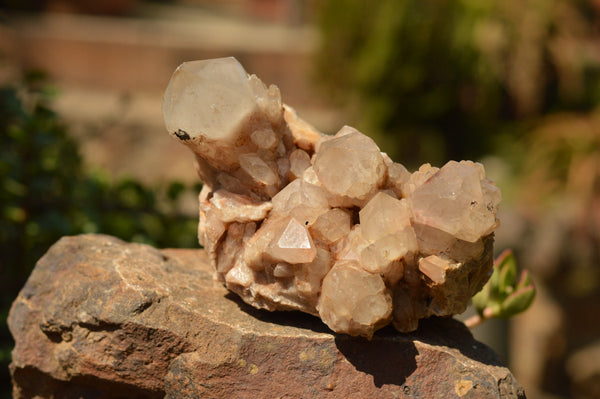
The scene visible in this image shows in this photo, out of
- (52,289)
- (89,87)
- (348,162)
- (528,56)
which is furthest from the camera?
(89,87)

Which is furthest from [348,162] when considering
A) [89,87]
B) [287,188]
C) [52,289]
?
[89,87]

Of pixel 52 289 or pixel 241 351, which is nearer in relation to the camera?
pixel 241 351

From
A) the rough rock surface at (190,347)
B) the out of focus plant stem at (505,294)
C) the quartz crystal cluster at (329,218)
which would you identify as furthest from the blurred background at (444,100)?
the out of focus plant stem at (505,294)

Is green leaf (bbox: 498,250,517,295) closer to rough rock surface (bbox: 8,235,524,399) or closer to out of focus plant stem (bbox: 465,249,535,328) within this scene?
out of focus plant stem (bbox: 465,249,535,328)

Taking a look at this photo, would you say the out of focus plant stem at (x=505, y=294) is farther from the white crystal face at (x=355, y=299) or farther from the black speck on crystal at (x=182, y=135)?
the black speck on crystal at (x=182, y=135)

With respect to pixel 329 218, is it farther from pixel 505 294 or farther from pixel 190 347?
pixel 505 294

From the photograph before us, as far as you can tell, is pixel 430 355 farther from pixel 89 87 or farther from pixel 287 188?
pixel 89 87
